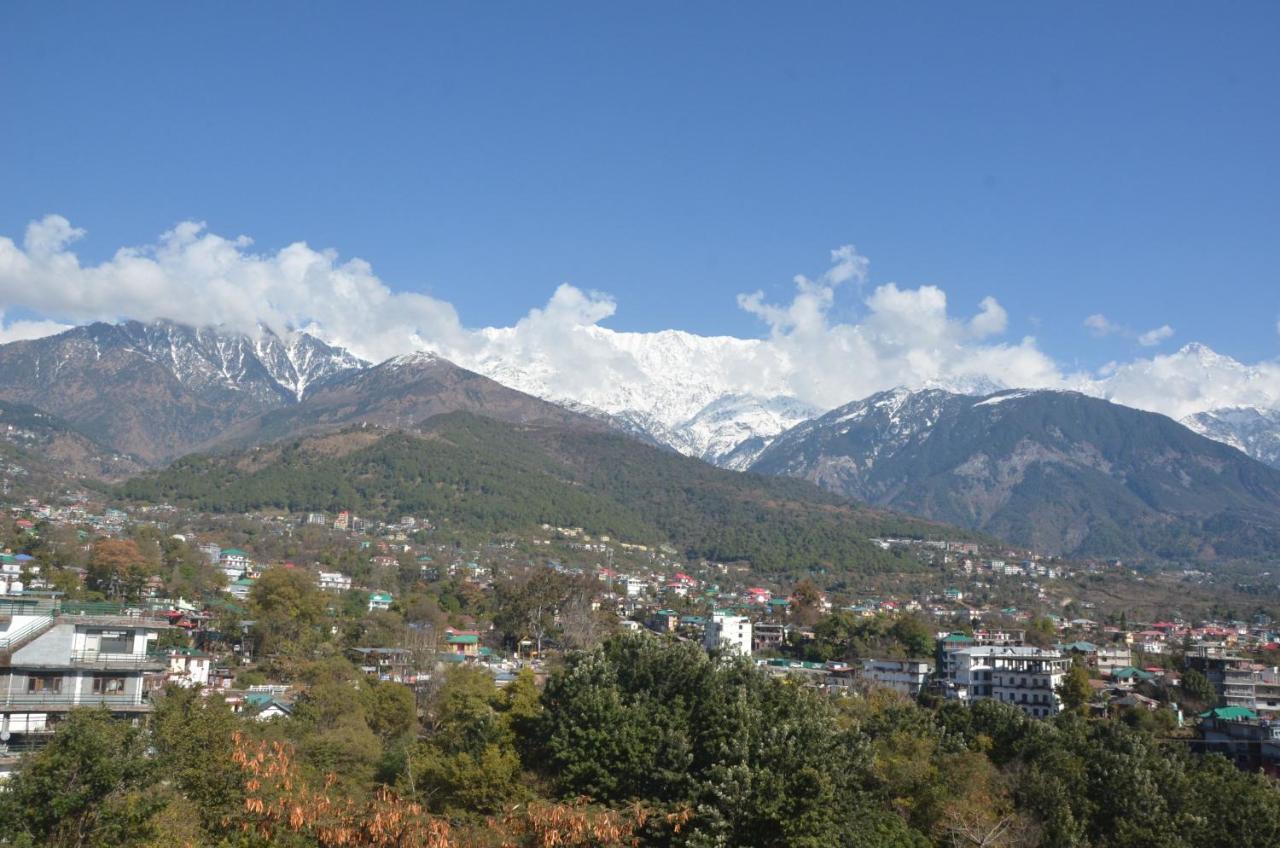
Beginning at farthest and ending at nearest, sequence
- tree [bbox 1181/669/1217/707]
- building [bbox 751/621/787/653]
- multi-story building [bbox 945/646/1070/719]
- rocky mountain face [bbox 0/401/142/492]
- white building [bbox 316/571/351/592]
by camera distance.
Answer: rocky mountain face [bbox 0/401/142/492] → white building [bbox 316/571/351/592] → building [bbox 751/621/787/653] → multi-story building [bbox 945/646/1070/719] → tree [bbox 1181/669/1217/707]

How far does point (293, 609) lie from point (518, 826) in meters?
42.7

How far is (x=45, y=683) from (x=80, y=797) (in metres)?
6.07

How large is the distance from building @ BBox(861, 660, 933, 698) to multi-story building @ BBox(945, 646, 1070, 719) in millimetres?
1694

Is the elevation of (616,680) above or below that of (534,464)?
below

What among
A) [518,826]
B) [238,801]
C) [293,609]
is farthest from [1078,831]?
[293,609]

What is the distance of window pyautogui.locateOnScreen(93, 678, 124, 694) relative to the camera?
63.1 ft

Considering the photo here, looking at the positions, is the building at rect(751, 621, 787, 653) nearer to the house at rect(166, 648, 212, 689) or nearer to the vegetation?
the house at rect(166, 648, 212, 689)

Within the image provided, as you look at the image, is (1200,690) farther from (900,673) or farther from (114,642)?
(114,642)

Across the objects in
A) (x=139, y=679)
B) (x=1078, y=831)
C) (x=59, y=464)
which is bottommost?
(x=1078, y=831)

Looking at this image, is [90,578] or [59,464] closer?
[90,578]

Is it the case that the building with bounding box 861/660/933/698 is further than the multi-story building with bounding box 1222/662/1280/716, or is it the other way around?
the building with bounding box 861/660/933/698

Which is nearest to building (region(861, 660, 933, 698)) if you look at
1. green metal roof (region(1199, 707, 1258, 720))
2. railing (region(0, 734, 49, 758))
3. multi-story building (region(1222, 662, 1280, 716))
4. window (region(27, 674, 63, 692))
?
green metal roof (region(1199, 707, 1258, 720))

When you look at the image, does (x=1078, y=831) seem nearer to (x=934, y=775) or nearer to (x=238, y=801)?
(x=934, y=775)

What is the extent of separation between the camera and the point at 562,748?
22.2 meters
